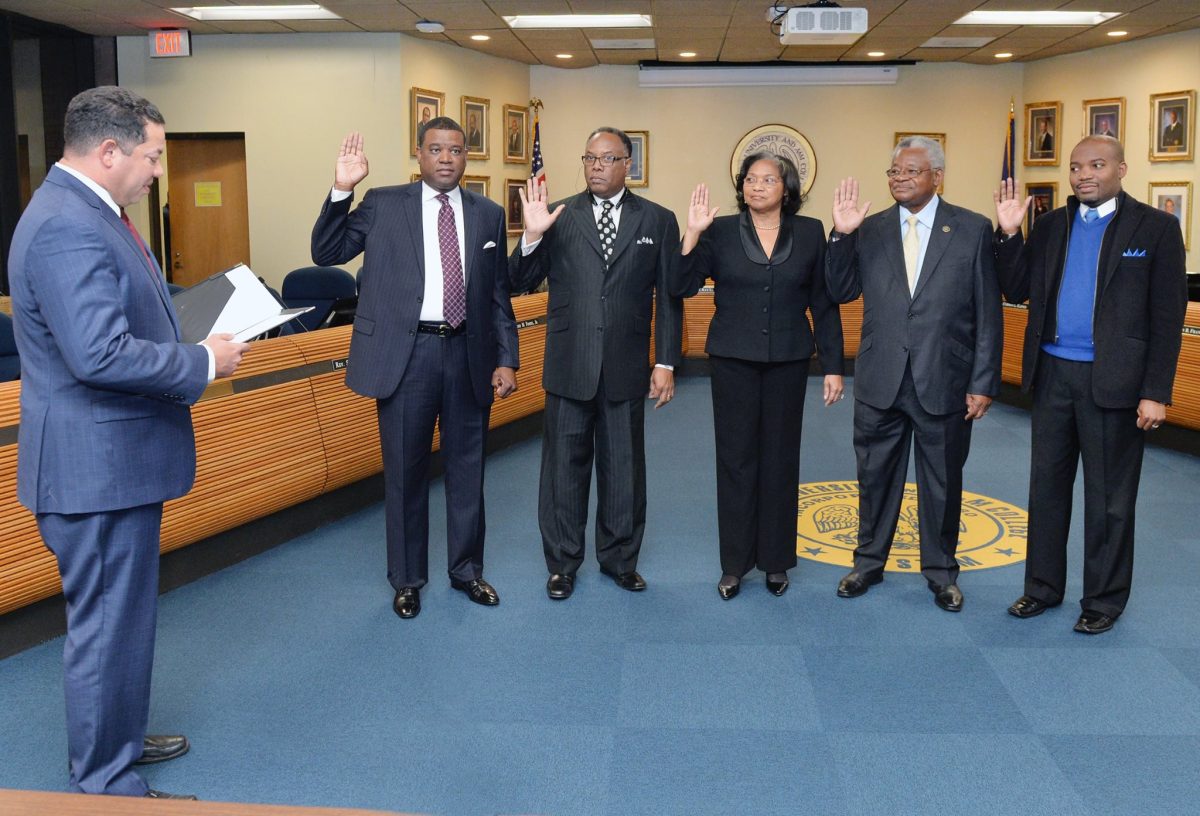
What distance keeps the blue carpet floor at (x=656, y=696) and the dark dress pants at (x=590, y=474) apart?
0.64 feet

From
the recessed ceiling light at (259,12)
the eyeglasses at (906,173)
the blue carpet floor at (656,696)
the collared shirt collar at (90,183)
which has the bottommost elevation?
the blue carpet floor at (656,696)

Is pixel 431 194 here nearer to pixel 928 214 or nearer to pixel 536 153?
pixel 928 214

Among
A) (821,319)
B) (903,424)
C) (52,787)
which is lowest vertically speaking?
(52,787)

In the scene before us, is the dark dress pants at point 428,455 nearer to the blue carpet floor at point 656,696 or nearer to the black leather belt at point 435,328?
the black leather belt at point 435,328

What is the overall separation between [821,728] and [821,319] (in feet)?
5.59

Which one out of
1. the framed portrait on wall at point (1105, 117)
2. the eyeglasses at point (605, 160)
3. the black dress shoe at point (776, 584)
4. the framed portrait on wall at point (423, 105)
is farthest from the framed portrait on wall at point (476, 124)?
the black dress shoe at point (776, 584)

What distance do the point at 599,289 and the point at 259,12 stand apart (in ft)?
21.9

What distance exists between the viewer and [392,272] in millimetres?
3889

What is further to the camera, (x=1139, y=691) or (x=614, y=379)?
(x=614, y=379)

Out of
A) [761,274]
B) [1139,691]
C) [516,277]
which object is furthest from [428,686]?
[1139,691]

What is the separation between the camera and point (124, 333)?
2375 millimetres

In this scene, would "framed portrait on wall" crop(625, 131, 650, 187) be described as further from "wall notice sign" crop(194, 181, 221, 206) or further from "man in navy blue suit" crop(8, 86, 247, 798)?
"man in navy blue suit" crop(8, 86, 247, 798)

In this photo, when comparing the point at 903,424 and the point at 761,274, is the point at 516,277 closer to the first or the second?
the point at 761,274

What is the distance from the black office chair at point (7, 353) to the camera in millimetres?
4480
